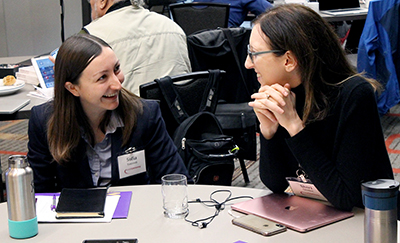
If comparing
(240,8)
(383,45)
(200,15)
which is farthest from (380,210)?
(240,8)

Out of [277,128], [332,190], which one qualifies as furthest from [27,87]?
[332,190]

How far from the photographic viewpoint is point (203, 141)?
2754 mm

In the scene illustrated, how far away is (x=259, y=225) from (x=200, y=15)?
120 inches

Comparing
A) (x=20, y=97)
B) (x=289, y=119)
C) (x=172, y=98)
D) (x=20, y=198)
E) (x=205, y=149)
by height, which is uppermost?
(x=289, y=119)

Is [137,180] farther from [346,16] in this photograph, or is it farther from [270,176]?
[346,16]

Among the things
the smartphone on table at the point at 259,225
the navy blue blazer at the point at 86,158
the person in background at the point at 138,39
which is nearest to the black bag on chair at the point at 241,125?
the person in background at the point at 138,39

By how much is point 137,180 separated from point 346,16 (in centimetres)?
362

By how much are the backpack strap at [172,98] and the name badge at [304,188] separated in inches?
46.4

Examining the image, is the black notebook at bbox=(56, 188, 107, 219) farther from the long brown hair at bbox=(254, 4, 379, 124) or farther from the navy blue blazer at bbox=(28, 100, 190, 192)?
the long brown hair at bbox=(254, 4, 379, 124)

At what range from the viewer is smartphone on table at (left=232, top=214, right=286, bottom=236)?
139 cm

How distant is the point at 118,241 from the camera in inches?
53.6

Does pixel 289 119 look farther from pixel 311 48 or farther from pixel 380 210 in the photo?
pixel 380 210

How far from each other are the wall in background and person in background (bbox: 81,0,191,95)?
3.64 metres

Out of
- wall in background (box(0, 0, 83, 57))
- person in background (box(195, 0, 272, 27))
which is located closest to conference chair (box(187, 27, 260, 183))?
person in background (box(195, 0, 272, 27))
